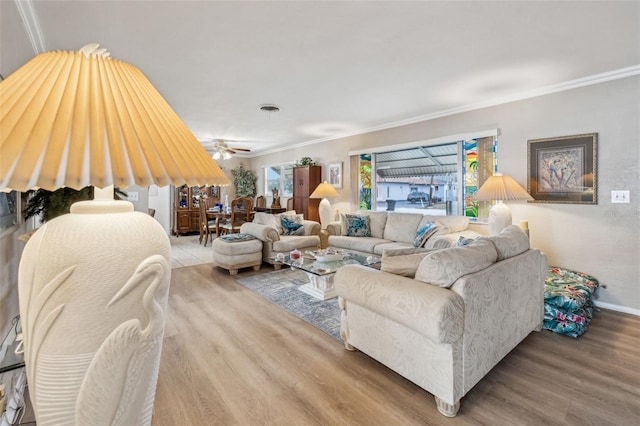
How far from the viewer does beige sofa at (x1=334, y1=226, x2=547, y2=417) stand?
1.69 metres

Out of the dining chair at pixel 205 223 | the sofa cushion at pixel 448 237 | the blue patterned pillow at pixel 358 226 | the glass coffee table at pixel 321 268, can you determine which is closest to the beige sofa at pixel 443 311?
the sofa cushion at pixel 448 237

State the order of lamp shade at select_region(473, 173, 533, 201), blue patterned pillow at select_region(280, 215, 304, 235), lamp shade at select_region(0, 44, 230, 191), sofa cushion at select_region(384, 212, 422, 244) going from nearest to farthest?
A: lamp shade at select_region(0, 44, 230, 191), lamp shade at select_region(473, 173, 533, 201), sofa cushion at select_region(384, 212, 422, 244), blue patterned pillow at select_region(280, 215, 304, 235)

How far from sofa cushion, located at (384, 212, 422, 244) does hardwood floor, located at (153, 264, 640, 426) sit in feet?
7.22

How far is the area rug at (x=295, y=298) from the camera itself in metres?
2.89

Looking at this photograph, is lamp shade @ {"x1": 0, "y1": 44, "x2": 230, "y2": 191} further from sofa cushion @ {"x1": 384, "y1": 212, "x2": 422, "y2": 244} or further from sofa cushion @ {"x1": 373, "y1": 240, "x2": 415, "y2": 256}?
sofa cushion @ {"x1": 384, "y1": 212, "x2": 422, "y2": 244}

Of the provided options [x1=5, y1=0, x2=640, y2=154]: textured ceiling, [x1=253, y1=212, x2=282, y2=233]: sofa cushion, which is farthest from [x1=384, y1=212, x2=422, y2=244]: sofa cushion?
[x1=253, y1=212, x2=282, y2=233]: sofa cushion

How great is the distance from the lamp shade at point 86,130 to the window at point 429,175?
173 inches

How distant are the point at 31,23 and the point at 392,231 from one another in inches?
178

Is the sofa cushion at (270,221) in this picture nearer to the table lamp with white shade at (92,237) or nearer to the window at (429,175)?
the window at (429,175)

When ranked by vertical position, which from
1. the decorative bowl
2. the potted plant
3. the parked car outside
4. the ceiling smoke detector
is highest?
the ceiling smoke detector

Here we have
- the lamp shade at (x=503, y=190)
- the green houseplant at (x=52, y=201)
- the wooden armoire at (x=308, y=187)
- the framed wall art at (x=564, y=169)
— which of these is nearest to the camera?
the green houseplant at (x=52, y=201)

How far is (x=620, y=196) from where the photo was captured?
3158 millimetres

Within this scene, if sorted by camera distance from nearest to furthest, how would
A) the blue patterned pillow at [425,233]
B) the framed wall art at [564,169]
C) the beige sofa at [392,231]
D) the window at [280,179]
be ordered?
the framed wall art at [564,169] < the blue patterned pillow at [425,233] < the beige sofa at [392,231] < the window at [280,179]

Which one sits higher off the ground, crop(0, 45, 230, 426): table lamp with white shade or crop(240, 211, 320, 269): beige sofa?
crop(0, 45, 230, 426): table lamp with white shade
